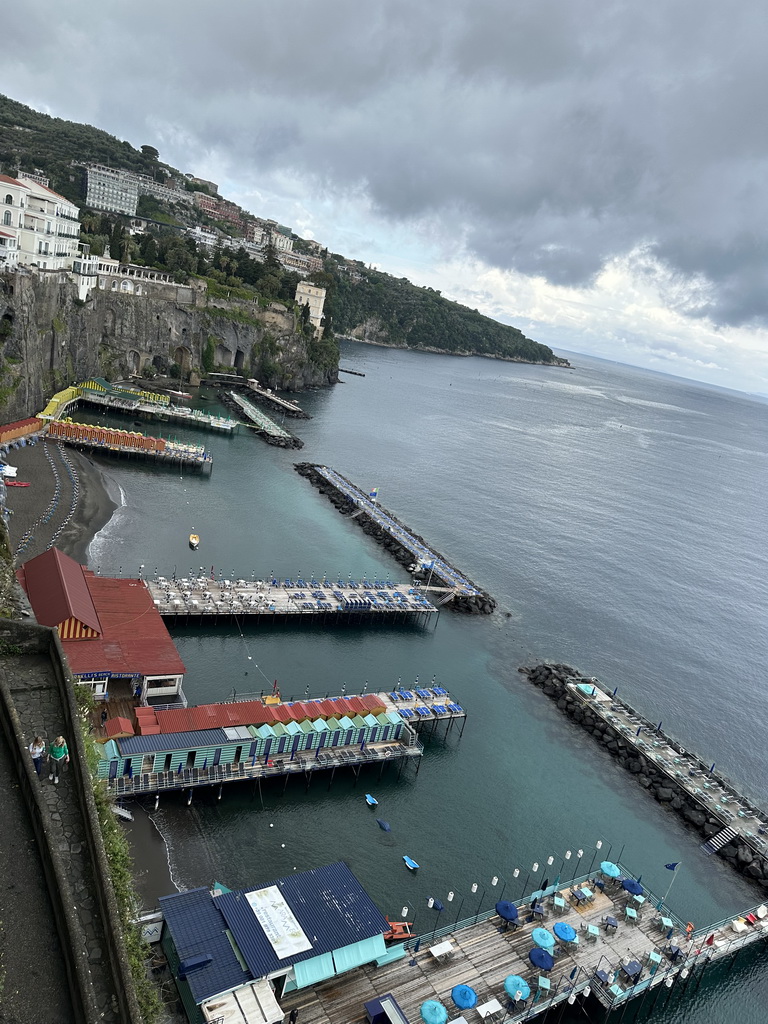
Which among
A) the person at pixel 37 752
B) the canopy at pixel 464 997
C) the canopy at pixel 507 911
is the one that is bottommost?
the canopy at pixel 464 997

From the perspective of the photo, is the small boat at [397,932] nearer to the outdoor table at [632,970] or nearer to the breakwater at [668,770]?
the outdoor table at [632,970]

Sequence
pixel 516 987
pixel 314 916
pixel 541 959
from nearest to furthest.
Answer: pixel 516 987, pixel 314 916, pixel 541 959

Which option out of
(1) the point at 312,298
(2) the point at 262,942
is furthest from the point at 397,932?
(1) the point at 312,298

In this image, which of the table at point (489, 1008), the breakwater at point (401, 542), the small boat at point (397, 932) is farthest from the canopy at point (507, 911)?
the breakwater at point (401, 542)

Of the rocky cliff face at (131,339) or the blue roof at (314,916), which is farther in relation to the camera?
the rocky cliff face at (131,339)

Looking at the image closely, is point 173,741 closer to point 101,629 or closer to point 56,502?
point 101,629

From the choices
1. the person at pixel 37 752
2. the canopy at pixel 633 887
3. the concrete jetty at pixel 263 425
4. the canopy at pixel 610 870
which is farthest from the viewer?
the concrete jetty at pixel 263 425

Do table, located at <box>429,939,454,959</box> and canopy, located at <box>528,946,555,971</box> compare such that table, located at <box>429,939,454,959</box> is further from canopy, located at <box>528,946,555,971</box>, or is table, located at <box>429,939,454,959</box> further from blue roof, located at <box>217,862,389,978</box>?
canopy, located at <box>528,946,555,971</box>
